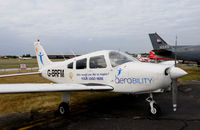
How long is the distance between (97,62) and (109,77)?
0.80 meters

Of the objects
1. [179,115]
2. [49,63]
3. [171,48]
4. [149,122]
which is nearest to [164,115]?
[179,115]

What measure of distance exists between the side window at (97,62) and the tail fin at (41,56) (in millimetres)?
3362

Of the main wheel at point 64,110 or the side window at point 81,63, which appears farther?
the side window at point 81,63

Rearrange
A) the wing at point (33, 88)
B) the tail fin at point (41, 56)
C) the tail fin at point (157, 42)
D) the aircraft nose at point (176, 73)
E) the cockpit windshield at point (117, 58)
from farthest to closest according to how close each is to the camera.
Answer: the tail fin at point (157, 42), the tail fin at point (41, 56), the cockpit windshield at point (117, 58), the aircraft nose at point (176, 73), the wing at point (33, 88)

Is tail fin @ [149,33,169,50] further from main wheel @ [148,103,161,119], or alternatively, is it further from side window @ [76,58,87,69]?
main wheel @ [148,103,161,119]

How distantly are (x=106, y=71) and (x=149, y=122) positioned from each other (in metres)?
2.16

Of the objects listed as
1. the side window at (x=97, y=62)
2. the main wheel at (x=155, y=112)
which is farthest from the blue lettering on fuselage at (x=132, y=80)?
the main wheel at (x=155, y=112)

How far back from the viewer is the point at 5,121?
503cm

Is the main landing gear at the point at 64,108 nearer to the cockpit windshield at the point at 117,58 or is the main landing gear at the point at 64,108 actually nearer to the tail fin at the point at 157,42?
the cockpit windshield at the point at 117,58

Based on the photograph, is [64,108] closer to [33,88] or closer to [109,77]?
[33,88]

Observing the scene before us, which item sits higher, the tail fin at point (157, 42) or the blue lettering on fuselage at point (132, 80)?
the tail fin at point (157, 42)

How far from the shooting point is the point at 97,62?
20.2 feet

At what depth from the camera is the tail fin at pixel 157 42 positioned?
85.3 feet

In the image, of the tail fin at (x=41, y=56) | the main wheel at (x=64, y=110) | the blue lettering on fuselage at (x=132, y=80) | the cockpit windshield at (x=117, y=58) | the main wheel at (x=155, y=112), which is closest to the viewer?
the blue lettering on fuselage at (x=132, y=80)
